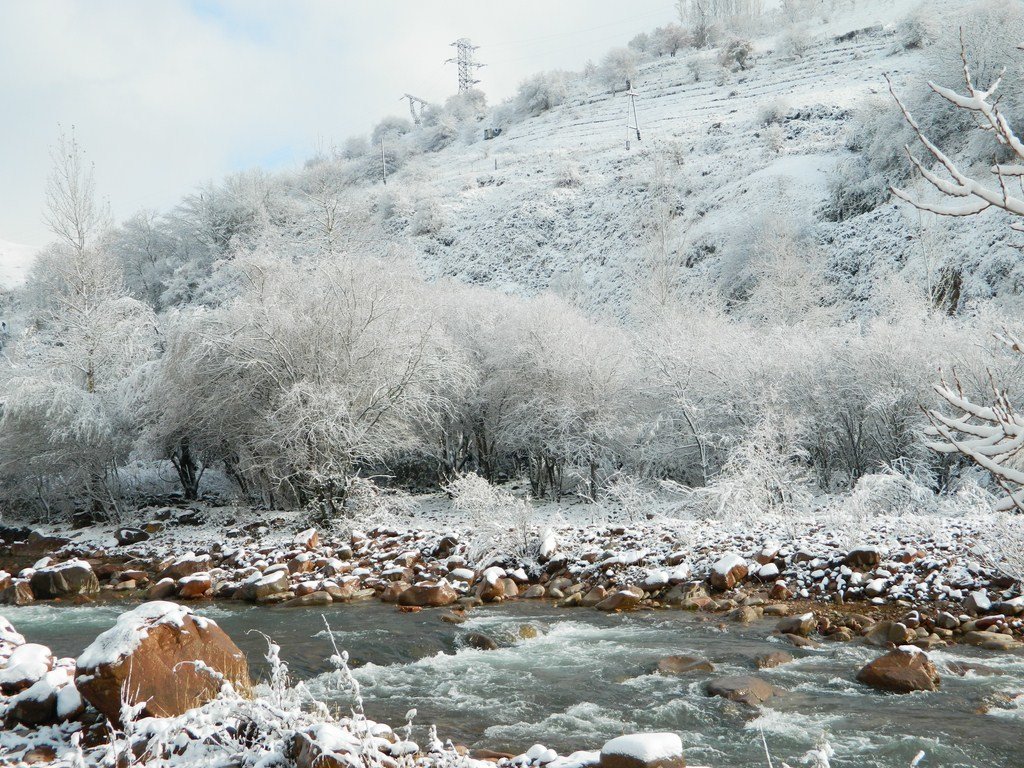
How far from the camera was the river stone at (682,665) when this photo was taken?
8695 millimetres

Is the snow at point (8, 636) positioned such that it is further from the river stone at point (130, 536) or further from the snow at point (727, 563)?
the river stone at point (130, 536)

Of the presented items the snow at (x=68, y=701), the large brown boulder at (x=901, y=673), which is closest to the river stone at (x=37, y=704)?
the snow at (x=68, y=701)

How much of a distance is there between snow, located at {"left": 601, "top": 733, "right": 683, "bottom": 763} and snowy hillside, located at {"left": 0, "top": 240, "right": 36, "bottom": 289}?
6997cm

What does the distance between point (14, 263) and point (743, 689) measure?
83.2 metres

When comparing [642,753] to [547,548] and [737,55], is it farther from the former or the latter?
[737,55]

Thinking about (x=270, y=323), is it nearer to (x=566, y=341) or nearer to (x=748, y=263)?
(x=566, y=341)

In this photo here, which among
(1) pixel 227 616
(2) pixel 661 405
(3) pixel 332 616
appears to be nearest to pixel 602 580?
(3) pixel 332 616

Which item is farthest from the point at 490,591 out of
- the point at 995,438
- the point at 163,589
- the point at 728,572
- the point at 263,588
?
the point at 995,438

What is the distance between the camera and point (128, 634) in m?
6.66

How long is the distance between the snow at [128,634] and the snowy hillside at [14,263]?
66.1 meters

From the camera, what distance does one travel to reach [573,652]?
974cm

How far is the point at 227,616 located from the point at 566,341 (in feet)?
38.5

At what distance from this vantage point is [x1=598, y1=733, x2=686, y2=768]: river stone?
5336 mm

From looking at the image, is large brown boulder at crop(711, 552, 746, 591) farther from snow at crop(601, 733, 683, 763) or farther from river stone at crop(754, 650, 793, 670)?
snow at crop(601, 733, 683, 763)
